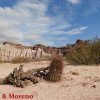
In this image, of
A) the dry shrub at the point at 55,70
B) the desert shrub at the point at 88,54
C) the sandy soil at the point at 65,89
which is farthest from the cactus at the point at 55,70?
the desert shrub at the point at 88,54

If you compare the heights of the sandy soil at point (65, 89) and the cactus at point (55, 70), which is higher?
the cactus at point (55, 70)

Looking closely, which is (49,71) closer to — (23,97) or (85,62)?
(23,97)

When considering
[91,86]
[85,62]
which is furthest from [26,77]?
[85,62]

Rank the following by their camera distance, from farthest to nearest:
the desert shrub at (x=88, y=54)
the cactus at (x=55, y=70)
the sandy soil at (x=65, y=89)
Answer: the desert shrub at (x=88, y=54)
the cactus at (x=55, y=70)
the sandy soil at (x=65, y=89)

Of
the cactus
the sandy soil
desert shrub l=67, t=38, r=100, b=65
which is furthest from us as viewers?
desert shrub l=67, t=38, r=100, b=65

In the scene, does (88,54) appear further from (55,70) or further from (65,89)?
(65,89)

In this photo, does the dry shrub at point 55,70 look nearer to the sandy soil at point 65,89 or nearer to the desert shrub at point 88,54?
the sandy soil at point 65,89

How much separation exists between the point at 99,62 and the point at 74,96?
8.25m

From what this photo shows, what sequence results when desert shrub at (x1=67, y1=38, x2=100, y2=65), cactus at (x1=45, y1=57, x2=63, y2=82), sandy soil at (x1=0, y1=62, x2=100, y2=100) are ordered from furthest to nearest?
desert shrub at (x1=67, y1=38, x2=100, y2=65)
cactus at (x1=45, y1=57, x2=63, y2=82)
sandy soil at (x1=0, y1=62, x2=100, y2=100)

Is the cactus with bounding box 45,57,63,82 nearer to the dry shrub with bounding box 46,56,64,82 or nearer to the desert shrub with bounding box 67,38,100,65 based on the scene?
the dry shrub with bounding box 46,56,64,82

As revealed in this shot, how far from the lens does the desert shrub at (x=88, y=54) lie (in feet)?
56.5

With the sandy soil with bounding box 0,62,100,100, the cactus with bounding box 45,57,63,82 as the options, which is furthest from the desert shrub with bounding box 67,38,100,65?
the cactus with bounding box 45,57,63,82

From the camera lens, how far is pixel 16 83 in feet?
34.5

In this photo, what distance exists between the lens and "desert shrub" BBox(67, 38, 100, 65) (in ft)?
56.5
